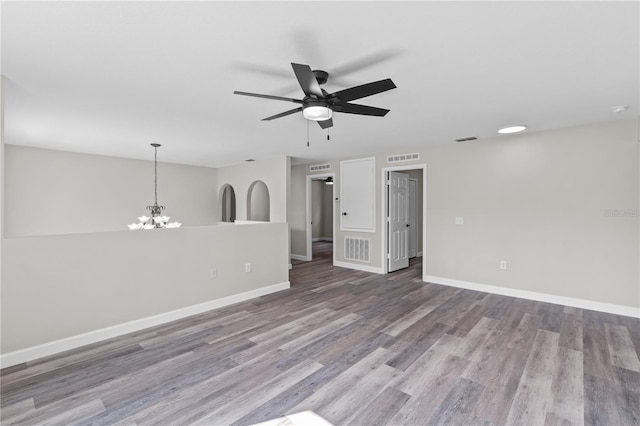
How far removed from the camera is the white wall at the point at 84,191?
16.6 feet

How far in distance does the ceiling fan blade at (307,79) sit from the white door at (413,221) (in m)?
5.78

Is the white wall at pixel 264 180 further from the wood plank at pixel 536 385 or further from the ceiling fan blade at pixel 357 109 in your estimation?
the wood plank at pixel 536 385

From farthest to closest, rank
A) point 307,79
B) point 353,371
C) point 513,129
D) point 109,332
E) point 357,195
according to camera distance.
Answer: point 357,195 < point 513,129 < point 109,332 < point 353,371 < point 307,79

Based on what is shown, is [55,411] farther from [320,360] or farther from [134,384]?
[320,360]

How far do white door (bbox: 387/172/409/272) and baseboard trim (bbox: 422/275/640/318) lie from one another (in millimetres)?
869

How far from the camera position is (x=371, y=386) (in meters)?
2.27

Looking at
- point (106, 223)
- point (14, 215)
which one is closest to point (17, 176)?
point (14, 215)

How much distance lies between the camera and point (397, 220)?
614cm

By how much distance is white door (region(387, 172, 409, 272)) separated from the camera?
590 cm

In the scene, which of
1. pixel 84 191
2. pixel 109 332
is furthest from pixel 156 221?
pixel 84 191

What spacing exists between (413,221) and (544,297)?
357 cm

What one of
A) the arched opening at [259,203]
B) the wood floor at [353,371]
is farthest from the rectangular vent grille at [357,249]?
the arched opening at [259,203]

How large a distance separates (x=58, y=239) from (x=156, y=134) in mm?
2003

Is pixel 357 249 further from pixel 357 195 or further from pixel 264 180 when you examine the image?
pixel 264 180
